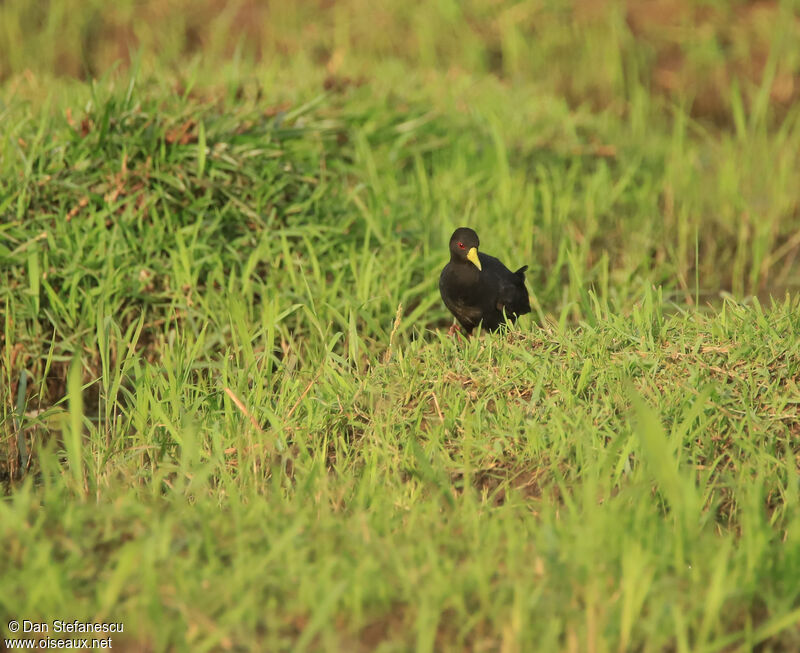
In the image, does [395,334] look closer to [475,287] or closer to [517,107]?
[475,287]

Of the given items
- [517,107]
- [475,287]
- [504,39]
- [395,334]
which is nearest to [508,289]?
[475,287]

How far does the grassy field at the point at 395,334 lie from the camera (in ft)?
8.54

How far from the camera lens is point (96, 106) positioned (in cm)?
521

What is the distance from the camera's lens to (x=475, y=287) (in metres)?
4.59

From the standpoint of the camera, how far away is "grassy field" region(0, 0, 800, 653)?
2.60 meters

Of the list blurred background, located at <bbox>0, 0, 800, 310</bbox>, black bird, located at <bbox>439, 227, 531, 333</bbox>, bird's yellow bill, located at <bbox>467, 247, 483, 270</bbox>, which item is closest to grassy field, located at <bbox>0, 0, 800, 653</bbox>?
blurred background, located at <bbox>0, 0, 800, 310</bbox>

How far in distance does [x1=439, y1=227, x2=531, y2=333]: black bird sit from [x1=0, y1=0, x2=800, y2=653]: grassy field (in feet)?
0.73

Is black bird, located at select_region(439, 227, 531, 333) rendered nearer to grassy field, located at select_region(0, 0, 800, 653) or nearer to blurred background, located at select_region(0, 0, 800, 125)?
grassy field, located at select_region(0, 0, 800, 653)

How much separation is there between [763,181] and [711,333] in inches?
129

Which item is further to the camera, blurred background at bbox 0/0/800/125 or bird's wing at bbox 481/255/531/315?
blurred background at bbox 0/0/800/125

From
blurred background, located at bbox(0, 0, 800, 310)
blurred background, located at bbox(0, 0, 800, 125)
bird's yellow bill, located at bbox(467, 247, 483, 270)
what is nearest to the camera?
bird's yellow bill, located at bbox(467, 247, 483, 270)

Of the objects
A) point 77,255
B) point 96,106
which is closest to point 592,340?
point 77,255

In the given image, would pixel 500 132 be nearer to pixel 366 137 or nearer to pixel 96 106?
pixel 366 137

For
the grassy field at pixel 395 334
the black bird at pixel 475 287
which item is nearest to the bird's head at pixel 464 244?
the black bird at pixel 475 287
